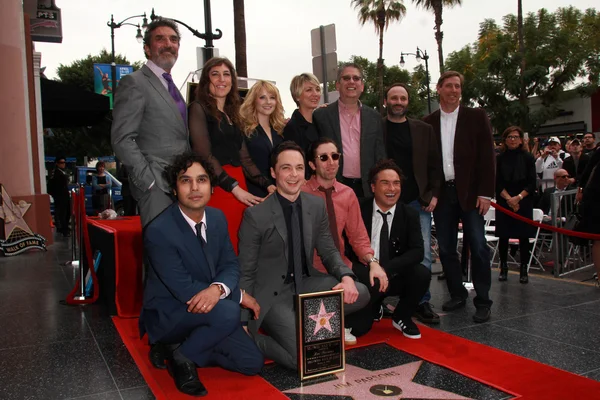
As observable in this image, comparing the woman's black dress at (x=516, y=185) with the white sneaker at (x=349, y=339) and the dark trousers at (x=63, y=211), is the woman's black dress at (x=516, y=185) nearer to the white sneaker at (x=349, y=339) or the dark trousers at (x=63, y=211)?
the white sneaker at (x=349, y=339)

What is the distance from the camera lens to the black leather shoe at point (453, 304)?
481 cm

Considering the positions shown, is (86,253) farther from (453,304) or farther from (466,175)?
(466,175)

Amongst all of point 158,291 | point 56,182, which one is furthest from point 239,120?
point 56,182

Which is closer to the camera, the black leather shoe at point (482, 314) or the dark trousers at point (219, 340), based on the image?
the dark trousers at point (219, 340)

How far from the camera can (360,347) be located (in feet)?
12.4

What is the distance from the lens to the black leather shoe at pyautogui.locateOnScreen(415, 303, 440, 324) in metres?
4.39

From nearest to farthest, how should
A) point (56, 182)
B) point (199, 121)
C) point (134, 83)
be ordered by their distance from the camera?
point (134, 83)
point (199, 121)
point (56, 182)

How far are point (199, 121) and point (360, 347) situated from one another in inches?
77.8

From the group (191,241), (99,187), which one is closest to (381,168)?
(191,241)

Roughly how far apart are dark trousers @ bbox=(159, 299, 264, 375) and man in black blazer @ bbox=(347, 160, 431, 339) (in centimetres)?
91

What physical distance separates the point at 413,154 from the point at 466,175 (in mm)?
512

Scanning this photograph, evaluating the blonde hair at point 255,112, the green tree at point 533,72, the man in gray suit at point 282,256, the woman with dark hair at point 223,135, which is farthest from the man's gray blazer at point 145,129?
the green tree at point 533,72

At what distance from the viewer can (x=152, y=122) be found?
142 inches

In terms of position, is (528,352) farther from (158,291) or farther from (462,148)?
(158,291)
